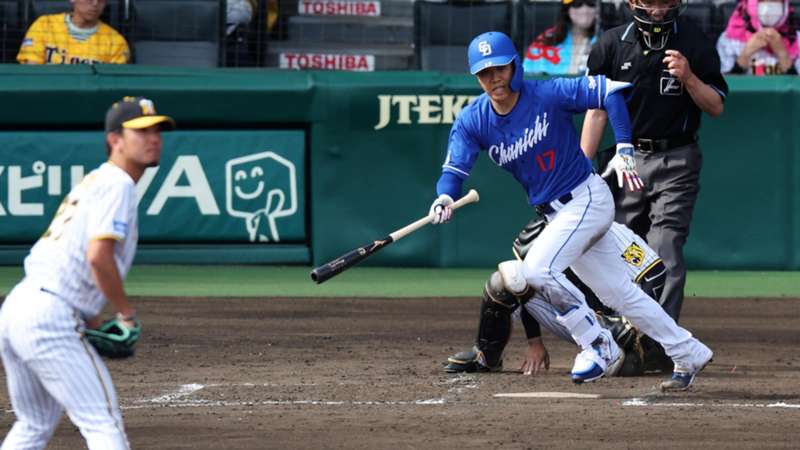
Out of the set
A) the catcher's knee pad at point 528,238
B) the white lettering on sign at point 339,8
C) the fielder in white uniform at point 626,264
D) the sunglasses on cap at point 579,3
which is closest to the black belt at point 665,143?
the fielder in white uniform at point 626,264

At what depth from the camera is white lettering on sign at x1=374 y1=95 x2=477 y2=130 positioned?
13062 millimetres

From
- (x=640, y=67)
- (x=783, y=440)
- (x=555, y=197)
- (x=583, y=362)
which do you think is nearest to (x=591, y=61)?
(x=640, y=67)

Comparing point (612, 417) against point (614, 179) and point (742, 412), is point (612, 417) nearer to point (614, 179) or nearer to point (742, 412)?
point (742, 412)

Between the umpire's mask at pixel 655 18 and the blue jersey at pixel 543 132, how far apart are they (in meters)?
1.07

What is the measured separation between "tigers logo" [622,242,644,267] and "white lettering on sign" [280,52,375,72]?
6.69m

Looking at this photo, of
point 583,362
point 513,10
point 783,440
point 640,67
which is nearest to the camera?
point 783,440

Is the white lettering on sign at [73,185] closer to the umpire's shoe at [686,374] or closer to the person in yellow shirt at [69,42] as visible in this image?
the person in yellow shirt at [69,42]

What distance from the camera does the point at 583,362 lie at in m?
7.82

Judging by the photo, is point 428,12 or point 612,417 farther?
point 428,12

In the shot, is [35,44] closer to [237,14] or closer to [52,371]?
[237,14]

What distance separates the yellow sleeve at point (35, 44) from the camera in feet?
44.9

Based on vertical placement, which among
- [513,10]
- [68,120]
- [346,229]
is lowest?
[346,229]

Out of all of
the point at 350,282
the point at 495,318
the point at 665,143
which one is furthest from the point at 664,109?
the point at 350,282

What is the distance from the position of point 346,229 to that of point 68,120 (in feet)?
7.99
